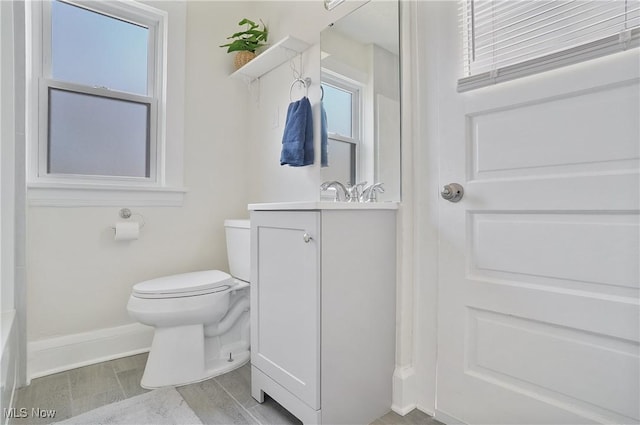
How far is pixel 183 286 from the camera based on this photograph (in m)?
1.58

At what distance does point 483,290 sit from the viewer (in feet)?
3.89

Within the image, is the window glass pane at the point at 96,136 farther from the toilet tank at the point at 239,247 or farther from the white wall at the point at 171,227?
the toilet tank at the point at 239,247

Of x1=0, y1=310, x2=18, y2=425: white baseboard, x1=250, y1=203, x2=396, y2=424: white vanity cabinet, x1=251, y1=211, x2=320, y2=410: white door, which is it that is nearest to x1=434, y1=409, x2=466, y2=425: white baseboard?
x1=250, y1=203, x2=396, y2=424: white vanity cabinet

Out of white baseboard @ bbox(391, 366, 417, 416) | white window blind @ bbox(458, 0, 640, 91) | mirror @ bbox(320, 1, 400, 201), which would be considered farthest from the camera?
mirror @ bbox(320, 1, 400, 201)

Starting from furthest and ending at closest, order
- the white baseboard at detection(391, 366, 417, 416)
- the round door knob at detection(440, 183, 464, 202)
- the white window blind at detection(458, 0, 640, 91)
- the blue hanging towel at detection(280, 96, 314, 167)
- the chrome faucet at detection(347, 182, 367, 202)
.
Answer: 1. the blue hanging towel at detection(280, 96, 314, 167)
2. the chrome faucet at detection(347, 182, 367, 202)
3. the white baseboard at detection(391, 366, 417, 416)
4. the round door knob at detection(440, 183, 464, 202)
5. the white window blind at detection(458, 0, 640, 91)

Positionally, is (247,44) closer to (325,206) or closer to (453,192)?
(325,206)

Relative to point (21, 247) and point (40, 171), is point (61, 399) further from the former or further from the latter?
point (40, 171)

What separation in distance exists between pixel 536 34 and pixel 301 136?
43.7 inches

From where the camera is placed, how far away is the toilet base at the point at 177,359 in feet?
5.11

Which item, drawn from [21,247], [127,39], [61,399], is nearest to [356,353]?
[61,399]

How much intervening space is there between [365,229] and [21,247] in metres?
1.54

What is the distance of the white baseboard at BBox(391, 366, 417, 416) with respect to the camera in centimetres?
135

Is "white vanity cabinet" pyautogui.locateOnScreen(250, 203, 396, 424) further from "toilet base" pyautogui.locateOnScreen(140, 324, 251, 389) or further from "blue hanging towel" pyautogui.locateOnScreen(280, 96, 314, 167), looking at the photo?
"blue hanging towel" pyautogui.locateOnScreen(280, 96, 314, 167)

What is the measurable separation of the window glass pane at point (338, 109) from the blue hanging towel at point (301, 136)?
0.13 metres
